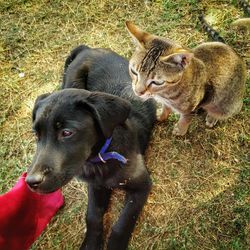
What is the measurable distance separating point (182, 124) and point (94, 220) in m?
1.26

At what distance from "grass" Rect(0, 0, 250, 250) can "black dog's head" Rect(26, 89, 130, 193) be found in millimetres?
1216

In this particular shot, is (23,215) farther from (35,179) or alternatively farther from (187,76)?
(187,76)

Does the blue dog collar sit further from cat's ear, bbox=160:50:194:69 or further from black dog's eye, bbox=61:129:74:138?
cat's ear, bbox=160:50:194:69

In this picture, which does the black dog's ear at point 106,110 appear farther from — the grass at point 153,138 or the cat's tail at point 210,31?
the cat's tail at point 210,31

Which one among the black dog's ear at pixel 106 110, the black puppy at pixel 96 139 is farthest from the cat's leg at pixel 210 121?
the black dog's ear at pixel 106 110

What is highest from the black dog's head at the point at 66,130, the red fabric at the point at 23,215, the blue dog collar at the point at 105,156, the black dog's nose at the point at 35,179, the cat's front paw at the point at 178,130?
the black dog's head at the point at 66,130

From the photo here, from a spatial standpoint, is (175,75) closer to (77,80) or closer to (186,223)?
(77,80)

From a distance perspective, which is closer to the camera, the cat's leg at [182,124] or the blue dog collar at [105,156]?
the blue dog collar at [105,156]

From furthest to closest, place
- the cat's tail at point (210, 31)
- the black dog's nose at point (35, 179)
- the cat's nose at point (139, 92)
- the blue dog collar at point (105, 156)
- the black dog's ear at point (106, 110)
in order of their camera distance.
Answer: the cat's tail at point (210, 31) → the cat's nose at point (139, 92) → the blue dog collar at point (105, 156) → the black dog's ear at point (106, 110) → the black dog's nose at point (35, 179)

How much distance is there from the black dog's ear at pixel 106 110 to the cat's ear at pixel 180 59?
628 millimetres

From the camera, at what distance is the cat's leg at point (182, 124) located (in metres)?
3.88

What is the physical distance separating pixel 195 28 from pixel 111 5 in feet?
3.86

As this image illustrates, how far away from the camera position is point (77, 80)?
13.2 ft

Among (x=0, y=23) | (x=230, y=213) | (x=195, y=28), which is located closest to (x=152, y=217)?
(x=230, y=213)
